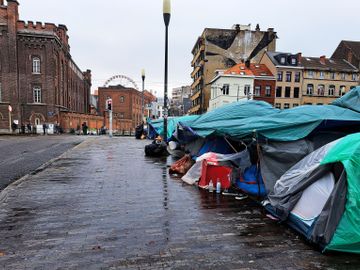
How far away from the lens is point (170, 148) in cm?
1391

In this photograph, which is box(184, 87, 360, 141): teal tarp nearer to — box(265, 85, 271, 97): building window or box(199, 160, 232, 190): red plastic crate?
box(199, 160, 232, 190): red plastic crate

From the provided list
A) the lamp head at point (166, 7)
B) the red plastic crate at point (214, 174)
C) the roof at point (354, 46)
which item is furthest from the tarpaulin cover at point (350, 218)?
the roof at point (354, 46)

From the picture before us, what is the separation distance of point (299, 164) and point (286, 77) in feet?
159

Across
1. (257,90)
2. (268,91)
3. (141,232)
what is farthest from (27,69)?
(141,232)

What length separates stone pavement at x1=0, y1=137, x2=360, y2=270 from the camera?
11.7ft

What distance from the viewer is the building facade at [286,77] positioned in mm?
49281

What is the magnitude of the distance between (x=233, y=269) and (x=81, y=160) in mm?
9869

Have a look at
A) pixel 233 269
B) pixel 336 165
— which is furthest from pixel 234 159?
pixel 233 269

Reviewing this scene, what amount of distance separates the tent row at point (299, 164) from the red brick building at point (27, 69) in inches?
1444

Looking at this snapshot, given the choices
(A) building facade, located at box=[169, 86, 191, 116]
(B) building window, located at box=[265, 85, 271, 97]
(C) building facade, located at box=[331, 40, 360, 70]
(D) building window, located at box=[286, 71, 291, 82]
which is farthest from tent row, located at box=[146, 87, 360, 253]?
(A) building facade, located at box=[169, 86, 191, 116]

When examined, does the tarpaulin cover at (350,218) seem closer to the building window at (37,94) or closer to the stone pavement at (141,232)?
the stone pavement at (141,232)

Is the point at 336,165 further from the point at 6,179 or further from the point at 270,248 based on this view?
the point at 6,179

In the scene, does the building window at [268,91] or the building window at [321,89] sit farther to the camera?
the building window at [321,89]

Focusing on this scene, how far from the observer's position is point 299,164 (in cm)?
519
